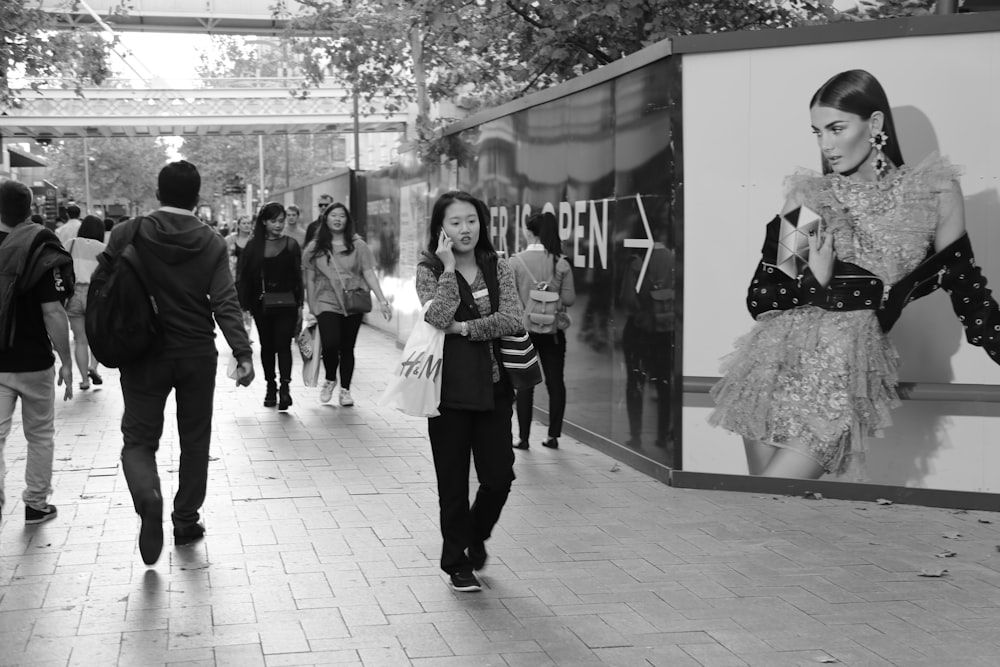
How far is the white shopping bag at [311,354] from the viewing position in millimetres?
12312

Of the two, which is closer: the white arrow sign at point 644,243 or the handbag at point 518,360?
the handbag at point 518,360

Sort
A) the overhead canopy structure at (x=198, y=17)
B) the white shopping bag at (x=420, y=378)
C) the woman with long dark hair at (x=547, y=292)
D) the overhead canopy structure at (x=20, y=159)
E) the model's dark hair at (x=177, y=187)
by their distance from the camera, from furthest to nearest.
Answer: the overhead canopy structure at (x=198, y=17) < the overhead canopy structure at (x=20, y=159) < the woman with long dark hair at (x=547, y=292) < the model's dark hair at (x=177, y=187) < the white shopping bag at (x=420, y=378)

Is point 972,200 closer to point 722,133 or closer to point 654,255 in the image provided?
point 722,133

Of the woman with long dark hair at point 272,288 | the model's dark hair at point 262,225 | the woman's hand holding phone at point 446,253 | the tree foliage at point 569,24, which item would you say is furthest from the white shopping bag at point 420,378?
the tree foliage at point 569,24

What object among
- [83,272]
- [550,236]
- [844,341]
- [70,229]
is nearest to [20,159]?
[70,229]

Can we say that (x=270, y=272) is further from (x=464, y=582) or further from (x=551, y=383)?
(x=464, y=582)

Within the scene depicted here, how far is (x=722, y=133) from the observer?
26.2 ft

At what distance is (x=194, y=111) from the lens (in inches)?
1743

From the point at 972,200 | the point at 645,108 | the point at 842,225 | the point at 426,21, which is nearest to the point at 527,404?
the point at 645,108

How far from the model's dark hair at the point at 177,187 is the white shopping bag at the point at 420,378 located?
1.56m

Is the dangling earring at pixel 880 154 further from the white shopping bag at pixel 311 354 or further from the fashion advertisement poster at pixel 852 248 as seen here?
the white shopping bag at pixel 311 354

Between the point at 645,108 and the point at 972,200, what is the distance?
7.36 feet

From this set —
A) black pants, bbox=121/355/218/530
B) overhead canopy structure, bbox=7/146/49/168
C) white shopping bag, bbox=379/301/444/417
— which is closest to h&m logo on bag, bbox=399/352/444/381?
white shopping bag, bbox=379/301/444/417

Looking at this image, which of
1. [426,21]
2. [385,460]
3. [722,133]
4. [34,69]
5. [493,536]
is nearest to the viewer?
[493,536]
